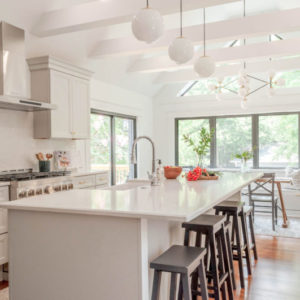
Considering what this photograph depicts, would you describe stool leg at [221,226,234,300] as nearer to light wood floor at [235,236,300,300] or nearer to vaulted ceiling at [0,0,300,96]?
light wood floor at [235,236,300,300]

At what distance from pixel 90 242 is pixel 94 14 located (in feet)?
8.55

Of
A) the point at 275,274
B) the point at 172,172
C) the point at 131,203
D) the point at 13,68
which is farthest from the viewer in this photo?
the point at 13,68

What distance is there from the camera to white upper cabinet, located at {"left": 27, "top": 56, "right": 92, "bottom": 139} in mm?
4176

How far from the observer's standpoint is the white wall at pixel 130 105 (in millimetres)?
5723

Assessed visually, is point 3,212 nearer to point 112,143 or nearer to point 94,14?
point 94,14

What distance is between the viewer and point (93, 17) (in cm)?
364

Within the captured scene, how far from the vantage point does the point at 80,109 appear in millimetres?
4719

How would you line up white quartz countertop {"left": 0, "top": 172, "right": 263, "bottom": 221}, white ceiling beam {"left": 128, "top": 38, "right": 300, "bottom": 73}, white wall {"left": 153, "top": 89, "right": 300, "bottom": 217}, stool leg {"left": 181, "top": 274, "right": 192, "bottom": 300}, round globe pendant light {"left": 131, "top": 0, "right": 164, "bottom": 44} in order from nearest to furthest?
white quartz countertop {"left": 0, "top": 172, "right": 263, "bottom": 221}
stool leg {"left": 181, "top": 274, "right": 192, "bottom": 300}
round globe pendant light {"left": 131, "top": 0, "right": 164, "bottom": 44}
white ceiling beam {"left": 128, "top": 38, "right": 300, "bottom": 73}
white wall {"left": 153, "top": 89, "right": 300, "bottom": 217}

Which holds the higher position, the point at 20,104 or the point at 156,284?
the point at 20,104

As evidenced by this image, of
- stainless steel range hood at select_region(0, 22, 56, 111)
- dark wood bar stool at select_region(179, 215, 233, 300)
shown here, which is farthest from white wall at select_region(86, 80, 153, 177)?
dark wood bar stool at select_region(179, 215, 233, 300)

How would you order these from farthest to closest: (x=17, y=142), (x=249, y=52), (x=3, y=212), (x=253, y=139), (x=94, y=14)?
1. (x=253, y=139)
2. (x=249, y=52)
3. (x=17, y=142)
4. (x=94, y=14)
5. (x=3, y=212)

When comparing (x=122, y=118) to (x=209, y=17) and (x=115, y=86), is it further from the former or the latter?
(x=209, y=17)

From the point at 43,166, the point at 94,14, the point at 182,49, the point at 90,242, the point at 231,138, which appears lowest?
the point at 90,242

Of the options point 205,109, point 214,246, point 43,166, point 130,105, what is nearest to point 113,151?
point 130,105
